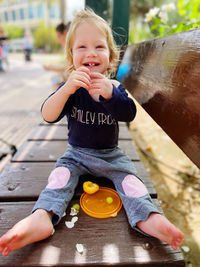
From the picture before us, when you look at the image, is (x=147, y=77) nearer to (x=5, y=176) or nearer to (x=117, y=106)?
(x=117, y=106)

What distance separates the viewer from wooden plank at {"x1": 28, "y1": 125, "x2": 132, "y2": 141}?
212 centimetres

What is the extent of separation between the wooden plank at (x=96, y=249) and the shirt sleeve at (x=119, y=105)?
586 millimetres

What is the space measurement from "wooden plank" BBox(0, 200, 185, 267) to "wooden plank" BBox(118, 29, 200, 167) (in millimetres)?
407

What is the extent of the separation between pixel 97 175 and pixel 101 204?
247 millimetres

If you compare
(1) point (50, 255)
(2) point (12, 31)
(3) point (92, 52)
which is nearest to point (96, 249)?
(1) point (50, 255)

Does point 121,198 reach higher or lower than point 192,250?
higher

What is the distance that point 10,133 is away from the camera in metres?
3.80

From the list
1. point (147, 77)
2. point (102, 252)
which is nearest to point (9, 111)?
point (147, 77)

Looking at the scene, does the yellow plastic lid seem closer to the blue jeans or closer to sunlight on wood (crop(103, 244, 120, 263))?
the blue jeans

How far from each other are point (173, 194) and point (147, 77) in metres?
1.41

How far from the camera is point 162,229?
3.06ft

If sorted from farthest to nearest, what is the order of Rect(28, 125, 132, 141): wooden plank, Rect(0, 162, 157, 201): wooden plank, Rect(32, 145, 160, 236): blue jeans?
Rect(28, 125, 132, 141): wooden plank → Rect(0, 162, 157, 201): wooden plank → Rect(32, 145, 160, 236): blue jeans

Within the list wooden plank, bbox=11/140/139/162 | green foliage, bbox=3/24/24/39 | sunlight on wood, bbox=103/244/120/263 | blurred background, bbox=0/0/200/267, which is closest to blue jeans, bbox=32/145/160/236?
sunlight on wood, bbox=103/244/120/263

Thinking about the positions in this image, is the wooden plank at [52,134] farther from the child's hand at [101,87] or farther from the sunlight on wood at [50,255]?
the sunlight on wood at [50,255]
